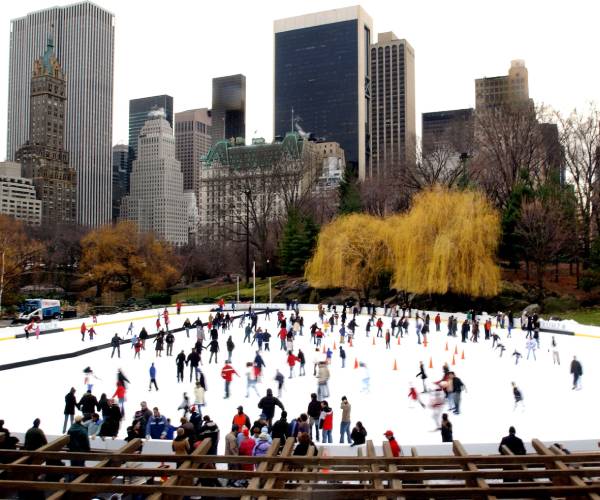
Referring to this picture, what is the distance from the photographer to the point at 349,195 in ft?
193

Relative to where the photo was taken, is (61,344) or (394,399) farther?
(61,344)

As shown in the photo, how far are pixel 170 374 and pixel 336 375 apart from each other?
213 inches

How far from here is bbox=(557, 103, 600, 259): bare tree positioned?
4406 centimetres


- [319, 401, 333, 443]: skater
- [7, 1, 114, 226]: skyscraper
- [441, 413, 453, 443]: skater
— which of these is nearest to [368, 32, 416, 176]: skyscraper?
[7, 1, 114, 226]: skyscraper

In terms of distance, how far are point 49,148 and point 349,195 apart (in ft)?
463

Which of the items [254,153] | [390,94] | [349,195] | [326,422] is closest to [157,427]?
[326,422]

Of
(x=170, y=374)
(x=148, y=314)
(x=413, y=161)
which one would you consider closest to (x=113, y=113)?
(x=413, y=161)

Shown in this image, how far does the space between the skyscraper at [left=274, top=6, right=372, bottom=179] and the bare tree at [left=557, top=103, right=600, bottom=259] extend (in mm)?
123517

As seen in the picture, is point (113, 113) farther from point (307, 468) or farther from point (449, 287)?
point (307, 468)

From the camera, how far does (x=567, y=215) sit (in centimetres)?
4369

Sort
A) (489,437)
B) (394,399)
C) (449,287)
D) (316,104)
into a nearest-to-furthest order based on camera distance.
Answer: (489,437) < (394,399) < (449,287) < (316,104)

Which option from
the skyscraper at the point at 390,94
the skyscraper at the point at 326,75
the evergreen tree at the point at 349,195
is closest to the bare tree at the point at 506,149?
the evergreen tree at the point at 349,195

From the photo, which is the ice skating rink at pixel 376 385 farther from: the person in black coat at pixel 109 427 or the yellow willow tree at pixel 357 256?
the yellow willow tree at pixel 357 256

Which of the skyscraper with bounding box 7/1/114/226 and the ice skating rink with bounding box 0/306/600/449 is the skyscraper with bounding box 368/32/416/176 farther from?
the ice skating rink with bounding box 0/306/600/449
